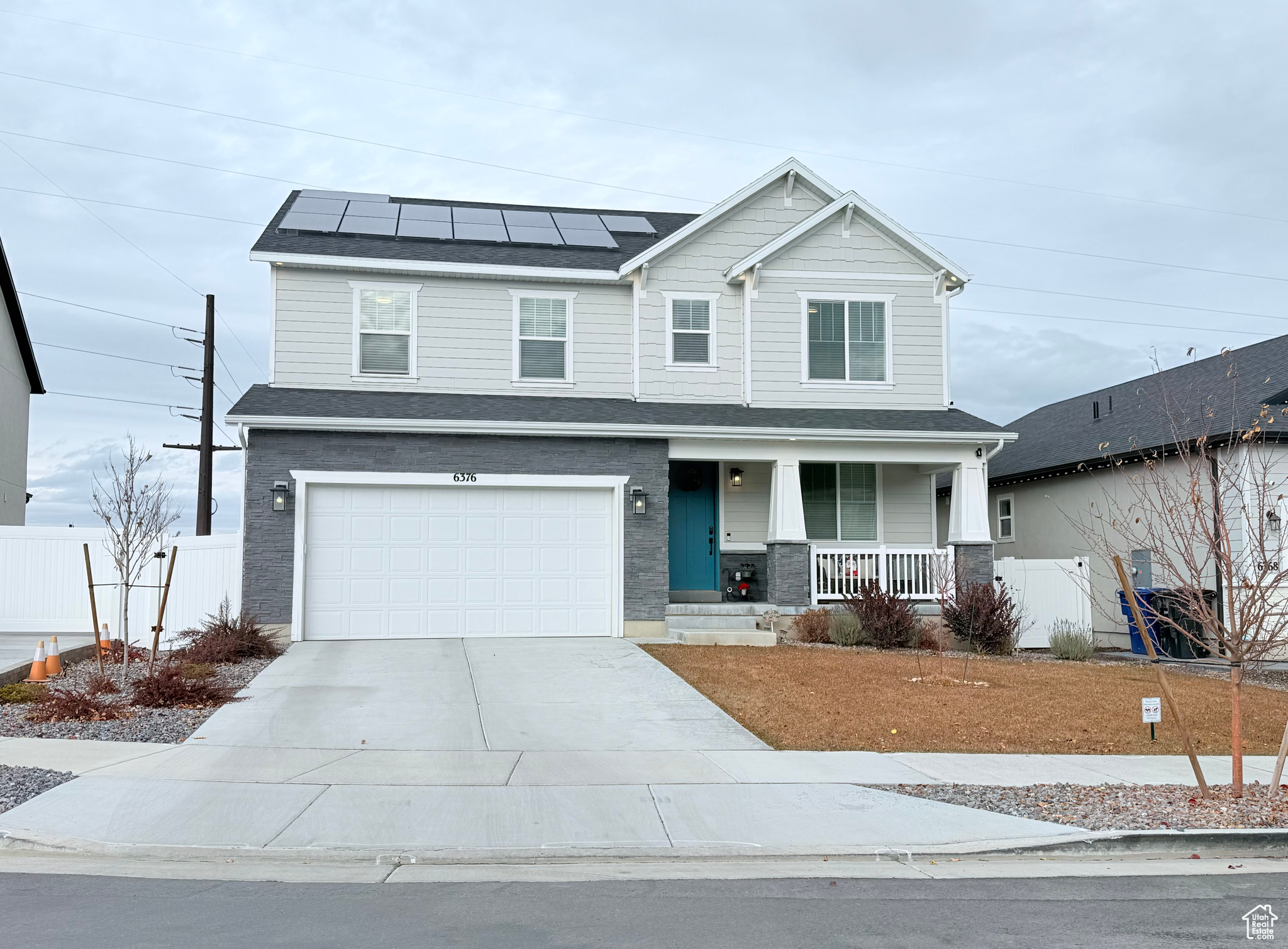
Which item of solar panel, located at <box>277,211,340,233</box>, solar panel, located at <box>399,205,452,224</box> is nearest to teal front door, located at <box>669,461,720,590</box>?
solar panel, located at <box>399,205,452,224</box>

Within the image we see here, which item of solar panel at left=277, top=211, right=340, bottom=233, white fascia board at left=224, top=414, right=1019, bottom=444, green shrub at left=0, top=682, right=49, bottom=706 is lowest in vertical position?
green shrub at left=0, top=682, right=49, bottom=706

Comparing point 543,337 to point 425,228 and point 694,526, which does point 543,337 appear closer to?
point 425,228

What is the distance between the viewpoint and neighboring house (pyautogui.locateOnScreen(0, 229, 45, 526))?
2569cm

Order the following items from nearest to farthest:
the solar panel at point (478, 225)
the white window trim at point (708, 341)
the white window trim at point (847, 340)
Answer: the white window trim at point (708, 341) → the white window trim at point (847, 340) → the solar panel at point (478, 225)

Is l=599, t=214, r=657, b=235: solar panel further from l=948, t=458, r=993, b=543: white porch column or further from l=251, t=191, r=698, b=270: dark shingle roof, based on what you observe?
l=948, t=458, r=993, b=543: white porch column

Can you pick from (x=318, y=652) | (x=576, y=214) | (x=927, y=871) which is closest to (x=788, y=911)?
(x=927, y=871)

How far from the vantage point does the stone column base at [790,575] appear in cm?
1773

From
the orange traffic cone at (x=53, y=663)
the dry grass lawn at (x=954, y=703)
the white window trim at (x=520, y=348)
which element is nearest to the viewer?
the dry grass lawn at (x=954, y=703)

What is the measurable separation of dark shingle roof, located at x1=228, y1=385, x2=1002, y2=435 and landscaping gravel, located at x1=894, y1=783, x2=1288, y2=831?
978 centimetres

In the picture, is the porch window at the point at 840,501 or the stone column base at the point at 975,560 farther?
the porch window at the point at 840,501

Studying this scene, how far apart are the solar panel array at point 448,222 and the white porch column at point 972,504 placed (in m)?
7.49

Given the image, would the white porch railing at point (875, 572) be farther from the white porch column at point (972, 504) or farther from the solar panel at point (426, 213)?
the solar panel at point (426, 213)

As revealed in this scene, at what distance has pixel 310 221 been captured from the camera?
62.3 ft

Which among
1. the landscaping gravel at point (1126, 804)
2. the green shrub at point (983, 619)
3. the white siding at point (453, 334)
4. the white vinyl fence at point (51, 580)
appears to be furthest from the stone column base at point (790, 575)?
the white vinyl fence at point (51, 580)
